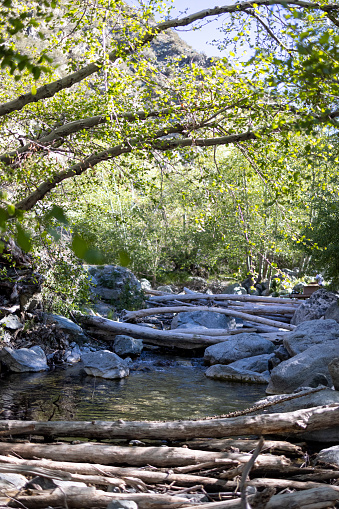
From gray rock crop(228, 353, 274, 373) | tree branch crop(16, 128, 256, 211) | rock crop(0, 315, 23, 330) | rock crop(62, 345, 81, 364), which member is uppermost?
tree branch crop(16, 128, 256, 211)

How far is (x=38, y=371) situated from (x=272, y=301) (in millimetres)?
10595

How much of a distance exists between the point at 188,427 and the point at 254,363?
6.54 meters

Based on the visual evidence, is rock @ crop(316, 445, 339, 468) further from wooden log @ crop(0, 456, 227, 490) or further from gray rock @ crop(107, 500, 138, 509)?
gray rock @ crop(107, 500, 138, 509)

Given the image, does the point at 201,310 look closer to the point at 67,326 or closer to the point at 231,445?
the point at 67,326

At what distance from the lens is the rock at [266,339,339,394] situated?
820 cm

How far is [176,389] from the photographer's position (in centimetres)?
926

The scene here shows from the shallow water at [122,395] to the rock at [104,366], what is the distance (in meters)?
0.20

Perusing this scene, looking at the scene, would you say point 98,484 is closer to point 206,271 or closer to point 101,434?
point 101,434

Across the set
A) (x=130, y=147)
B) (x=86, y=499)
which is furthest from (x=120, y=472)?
(x=130, y=147)

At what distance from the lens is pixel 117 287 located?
1791 centimetres

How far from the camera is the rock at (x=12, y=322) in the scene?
11627mm

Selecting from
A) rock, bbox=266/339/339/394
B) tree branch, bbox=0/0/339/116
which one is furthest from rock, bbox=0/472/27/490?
rock, bbox=266/339/339/394

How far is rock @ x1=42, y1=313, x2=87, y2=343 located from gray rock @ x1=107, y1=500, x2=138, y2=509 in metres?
9.81

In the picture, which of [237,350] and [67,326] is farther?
[67,326]
